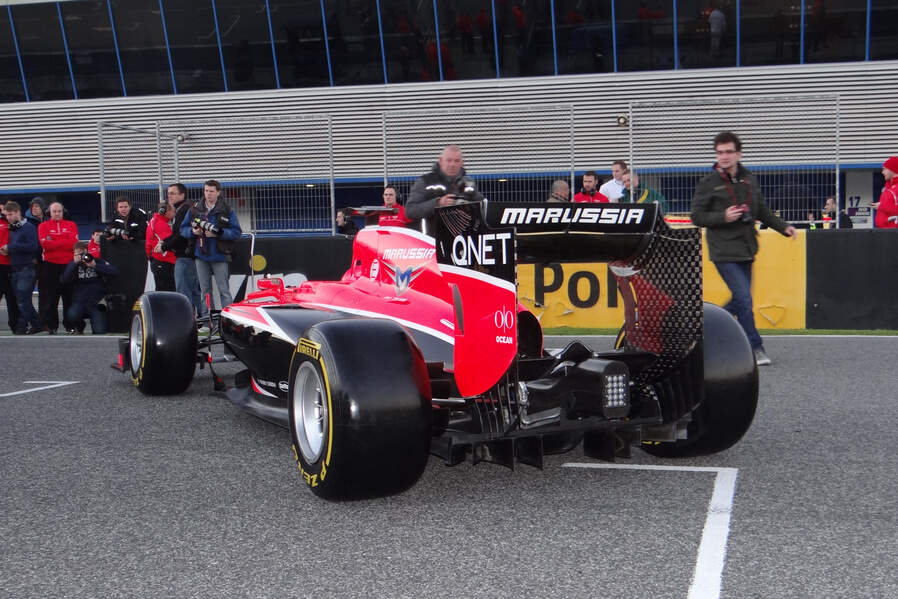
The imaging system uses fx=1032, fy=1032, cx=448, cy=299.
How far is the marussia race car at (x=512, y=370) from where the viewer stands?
4262 mm

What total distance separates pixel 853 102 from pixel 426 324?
18544mm

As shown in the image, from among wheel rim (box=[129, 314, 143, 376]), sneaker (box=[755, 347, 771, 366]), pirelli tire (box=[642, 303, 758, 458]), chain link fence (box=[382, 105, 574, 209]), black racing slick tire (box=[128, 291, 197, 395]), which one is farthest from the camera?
chain link fence (box=[382, 105, 574, 209])

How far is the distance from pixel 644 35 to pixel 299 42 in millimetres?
7992

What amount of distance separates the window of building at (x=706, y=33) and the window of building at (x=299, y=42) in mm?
8186

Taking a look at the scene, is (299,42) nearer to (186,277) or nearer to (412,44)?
(412,44)

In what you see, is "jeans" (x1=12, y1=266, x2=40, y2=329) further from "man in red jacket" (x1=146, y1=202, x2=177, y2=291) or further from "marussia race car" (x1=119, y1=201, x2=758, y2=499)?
"marussia race car" (x1=119, y1=201, x2=758, y2=499)

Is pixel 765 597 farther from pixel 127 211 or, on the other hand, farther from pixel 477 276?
pixel 127 211

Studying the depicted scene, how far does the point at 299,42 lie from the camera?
24297mm

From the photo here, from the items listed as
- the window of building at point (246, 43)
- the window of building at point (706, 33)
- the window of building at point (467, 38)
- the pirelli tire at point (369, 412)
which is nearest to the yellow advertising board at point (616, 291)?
the pirelli tire at point (369, 412)

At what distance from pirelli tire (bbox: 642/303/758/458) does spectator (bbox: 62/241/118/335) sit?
9742 millimetres

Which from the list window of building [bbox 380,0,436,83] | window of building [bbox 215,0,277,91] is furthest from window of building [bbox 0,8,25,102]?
window of building [bbox 380,0,436,83]

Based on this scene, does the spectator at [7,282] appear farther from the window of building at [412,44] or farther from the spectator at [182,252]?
the window of building at [412,44]

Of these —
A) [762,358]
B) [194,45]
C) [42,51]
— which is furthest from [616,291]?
[42,51]

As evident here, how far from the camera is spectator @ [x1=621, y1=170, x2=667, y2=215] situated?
12.7 m
